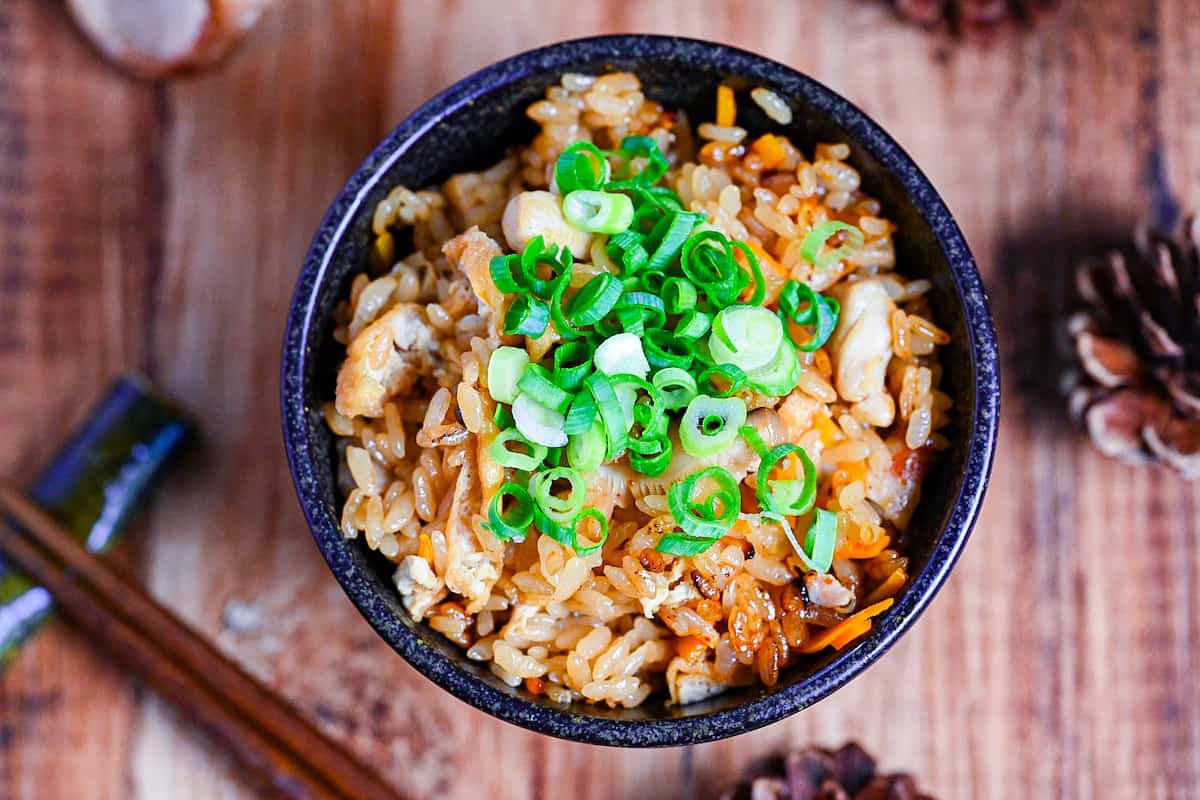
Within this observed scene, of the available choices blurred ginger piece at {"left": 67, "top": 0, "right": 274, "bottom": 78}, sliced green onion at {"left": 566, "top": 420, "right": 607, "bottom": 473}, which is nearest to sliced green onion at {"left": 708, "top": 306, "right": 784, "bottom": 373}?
sliced green onion at {"left": 566, "top": 420, "right": 607, "bottom": 473}

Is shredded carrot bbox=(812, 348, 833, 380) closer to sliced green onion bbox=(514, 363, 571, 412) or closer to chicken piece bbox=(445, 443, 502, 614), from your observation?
sliced green onion bbox=(514, 363, 571, 412)

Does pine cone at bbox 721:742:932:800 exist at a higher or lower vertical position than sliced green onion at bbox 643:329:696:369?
lower

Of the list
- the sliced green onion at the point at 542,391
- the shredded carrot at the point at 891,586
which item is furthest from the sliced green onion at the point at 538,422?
the shredded carrot at the point at 891,586

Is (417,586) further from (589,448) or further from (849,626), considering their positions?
(849,626)

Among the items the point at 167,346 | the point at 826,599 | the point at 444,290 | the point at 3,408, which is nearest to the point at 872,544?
the point at 826,599

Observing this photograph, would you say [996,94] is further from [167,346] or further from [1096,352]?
[167,346]

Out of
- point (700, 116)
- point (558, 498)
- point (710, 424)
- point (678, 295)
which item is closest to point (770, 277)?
point (678, 295)

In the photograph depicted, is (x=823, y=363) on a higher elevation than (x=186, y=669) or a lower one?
higher
